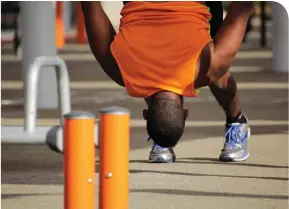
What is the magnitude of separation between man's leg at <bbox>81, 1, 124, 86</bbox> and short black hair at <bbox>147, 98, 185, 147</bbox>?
0.30 metres

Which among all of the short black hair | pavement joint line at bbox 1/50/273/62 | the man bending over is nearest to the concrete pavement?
the short black hair

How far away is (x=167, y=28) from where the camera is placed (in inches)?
251

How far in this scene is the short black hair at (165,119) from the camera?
247 inches

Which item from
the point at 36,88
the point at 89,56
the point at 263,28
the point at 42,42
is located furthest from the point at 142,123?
the point at 263,28

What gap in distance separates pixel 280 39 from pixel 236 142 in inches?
342

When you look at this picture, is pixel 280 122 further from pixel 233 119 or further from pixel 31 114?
pixel 31 114

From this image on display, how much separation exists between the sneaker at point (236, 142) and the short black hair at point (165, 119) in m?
1.80

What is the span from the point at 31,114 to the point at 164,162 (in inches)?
100

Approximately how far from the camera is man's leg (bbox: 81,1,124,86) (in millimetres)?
6391

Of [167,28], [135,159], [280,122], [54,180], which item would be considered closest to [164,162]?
[135,159]

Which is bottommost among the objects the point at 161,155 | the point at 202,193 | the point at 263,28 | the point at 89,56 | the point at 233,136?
the point at 202,193

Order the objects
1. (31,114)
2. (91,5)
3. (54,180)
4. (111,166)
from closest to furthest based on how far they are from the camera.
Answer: (111,166) < (31,114) < (91,5) < (54,180)

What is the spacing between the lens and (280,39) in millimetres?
16797

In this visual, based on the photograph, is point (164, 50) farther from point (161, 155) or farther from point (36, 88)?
point (161, 155)
